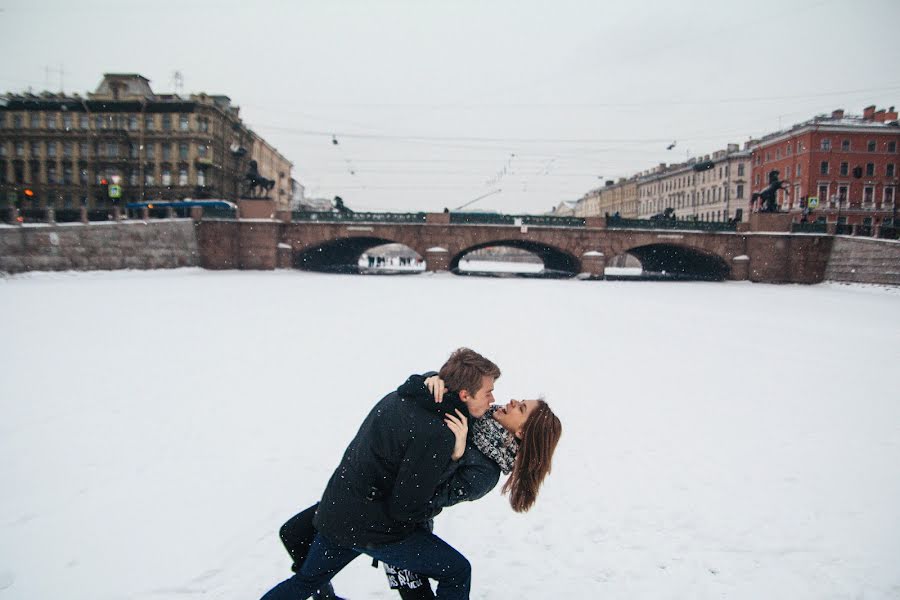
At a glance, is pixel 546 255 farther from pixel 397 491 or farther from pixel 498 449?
pixel 397 491

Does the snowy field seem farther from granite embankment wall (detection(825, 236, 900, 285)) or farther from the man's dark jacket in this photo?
granite embankment wall (detection(825, 236, 900, 285))

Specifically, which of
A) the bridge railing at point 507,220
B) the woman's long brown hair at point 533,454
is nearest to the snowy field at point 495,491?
the woman's long brown hair at point 533,454

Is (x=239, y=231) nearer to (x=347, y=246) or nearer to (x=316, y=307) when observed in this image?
(x=347, y=246)

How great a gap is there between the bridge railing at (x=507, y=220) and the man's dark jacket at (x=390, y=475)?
1378 inches

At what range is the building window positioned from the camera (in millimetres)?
54188

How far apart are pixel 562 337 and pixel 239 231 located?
2846cm

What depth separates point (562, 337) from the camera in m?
12.8

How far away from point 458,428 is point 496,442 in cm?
25

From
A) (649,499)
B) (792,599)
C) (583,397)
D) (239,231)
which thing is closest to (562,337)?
(583,397)

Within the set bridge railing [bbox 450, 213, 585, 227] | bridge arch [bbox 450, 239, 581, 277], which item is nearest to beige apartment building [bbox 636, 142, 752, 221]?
bridge arch [bbox 450, 239, 581, 277]

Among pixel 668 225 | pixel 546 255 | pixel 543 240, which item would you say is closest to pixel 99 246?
pixel 543 240

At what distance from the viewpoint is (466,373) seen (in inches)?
93.2

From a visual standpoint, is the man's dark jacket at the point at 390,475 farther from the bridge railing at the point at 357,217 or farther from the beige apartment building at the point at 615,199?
the beige apartment building at the point at 615,199

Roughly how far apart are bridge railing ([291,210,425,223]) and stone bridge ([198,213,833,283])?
71 mm
